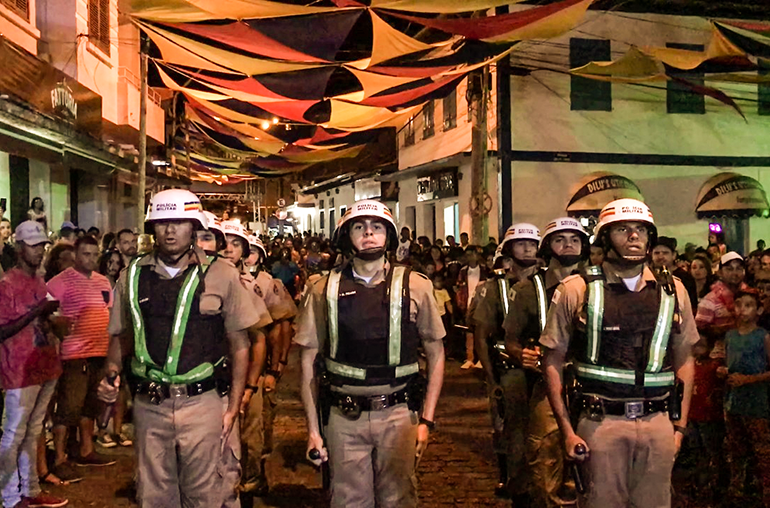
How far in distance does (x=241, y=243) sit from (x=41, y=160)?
9428 mm

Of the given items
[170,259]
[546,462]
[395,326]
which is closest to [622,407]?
[395,326]

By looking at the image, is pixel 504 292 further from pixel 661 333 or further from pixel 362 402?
pixel 362 402

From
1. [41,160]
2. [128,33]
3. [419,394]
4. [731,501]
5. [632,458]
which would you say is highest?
[128,33]

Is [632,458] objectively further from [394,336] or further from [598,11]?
[598,11]

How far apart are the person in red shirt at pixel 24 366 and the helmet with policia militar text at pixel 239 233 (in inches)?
56.7

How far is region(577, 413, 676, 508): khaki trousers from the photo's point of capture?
3.90 metres

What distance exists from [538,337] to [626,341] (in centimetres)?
165

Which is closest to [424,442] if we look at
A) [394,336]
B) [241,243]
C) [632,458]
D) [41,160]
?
[394,336]

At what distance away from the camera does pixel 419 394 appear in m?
4.23

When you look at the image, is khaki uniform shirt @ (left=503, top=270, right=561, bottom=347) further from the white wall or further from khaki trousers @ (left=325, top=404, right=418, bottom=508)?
the white wall

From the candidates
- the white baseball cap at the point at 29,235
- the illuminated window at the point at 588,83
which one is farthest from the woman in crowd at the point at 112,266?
the illuminated window at the point at 588,83

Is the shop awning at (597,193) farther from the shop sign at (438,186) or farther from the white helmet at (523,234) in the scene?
the white helmet at (523,234)

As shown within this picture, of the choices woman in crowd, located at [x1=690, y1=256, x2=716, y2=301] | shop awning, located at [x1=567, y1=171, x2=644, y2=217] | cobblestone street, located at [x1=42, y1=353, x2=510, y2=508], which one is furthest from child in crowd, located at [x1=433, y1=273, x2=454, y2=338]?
shop awning, located at [x1=567, y1=171, x2=644, y2=217]

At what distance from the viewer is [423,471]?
6.80 metres
